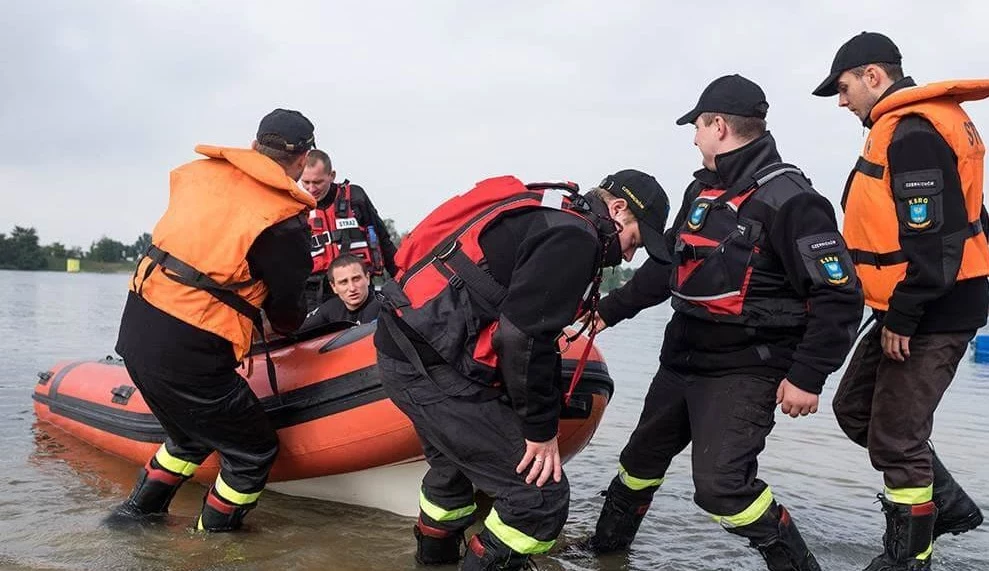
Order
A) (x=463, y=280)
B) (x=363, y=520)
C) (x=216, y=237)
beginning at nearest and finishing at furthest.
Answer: (x=463, y=280) < (x=216, y=237) < (x=363, y=520)

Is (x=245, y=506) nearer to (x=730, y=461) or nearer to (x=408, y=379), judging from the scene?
(x=408, y=379)

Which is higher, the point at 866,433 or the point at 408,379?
the point at 408,379

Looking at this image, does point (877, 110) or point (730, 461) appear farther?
point (877, 110)

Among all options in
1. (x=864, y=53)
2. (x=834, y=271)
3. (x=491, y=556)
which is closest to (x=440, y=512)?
(x=491, y=556)

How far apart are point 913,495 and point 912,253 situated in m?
0.89

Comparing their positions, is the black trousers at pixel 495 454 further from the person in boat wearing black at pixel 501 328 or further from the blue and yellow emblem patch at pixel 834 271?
the blue and yellow emblem patch at pixel 834 271

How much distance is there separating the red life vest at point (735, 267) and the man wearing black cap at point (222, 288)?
4.95 feet

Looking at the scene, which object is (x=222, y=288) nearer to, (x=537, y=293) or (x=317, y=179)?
(x=537, y=293)

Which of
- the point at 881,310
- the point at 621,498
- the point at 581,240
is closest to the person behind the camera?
the point at 581,240

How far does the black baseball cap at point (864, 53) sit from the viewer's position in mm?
3059

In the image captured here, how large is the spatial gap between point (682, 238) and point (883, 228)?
29.3 inches

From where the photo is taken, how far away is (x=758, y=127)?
2824mm

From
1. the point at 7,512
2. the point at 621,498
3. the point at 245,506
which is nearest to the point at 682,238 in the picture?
the point at 621,498

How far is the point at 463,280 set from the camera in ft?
7.93
